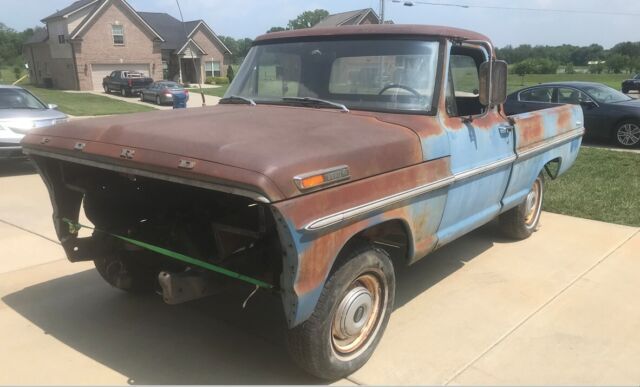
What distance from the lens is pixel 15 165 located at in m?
10.2

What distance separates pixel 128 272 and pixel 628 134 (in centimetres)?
1158

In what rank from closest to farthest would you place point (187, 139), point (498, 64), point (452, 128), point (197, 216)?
point (187, 139) < point (197, 216) < point (452, 128) < point (498, 64)

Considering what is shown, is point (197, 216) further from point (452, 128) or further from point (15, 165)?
point (15, 165)

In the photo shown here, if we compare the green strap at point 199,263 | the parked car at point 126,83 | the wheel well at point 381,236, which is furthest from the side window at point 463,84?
the parked car at point 126,83

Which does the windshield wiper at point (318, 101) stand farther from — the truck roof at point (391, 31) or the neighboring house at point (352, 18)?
the neighboring house at point (352, 18)

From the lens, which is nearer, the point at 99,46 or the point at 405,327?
the point at 405,327

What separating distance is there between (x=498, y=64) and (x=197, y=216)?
2.39 metres

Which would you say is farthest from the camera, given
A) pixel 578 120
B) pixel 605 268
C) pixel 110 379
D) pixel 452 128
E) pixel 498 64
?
pixel 578 120

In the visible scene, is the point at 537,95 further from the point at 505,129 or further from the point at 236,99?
the point at 236,99

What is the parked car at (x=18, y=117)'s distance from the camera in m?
8.98

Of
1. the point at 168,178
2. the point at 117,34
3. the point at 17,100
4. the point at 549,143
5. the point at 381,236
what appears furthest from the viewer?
the point at 117,34

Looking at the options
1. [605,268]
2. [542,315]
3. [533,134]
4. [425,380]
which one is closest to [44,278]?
[425,380]

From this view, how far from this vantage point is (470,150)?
3.81 m

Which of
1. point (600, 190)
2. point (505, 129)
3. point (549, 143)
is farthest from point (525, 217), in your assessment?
point (600, 190)
